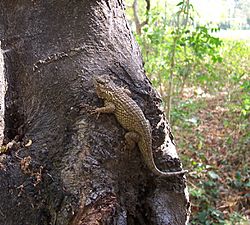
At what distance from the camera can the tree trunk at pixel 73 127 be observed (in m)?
1.71

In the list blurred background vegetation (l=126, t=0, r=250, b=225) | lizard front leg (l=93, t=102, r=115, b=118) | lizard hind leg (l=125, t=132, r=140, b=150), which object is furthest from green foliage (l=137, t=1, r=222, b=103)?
lizard hind leg (l=125, t=132, r=140, b=150)

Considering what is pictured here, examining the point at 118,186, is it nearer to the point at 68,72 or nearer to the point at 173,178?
the point at 173,178

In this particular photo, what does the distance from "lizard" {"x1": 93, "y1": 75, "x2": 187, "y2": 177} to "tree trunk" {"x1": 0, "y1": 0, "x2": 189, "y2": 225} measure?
0.03m

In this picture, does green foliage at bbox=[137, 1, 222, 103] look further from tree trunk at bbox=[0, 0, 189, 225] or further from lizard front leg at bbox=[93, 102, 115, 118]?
lizard front leg at bbox=[93, 102, 115, 118]

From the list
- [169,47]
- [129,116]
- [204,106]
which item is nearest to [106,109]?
[129,116]

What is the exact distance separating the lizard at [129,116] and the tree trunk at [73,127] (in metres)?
0.03

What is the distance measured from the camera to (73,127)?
1.82m

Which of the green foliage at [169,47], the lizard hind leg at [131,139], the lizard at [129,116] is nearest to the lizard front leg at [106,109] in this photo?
the lizard at [129,116]

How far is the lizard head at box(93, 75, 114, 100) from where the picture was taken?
1.88m

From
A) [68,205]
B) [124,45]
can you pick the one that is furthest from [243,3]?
[68,205]

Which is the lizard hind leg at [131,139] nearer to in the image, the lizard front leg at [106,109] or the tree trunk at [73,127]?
the tree trunk at [73,127]

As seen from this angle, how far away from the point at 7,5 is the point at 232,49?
7.76 metres

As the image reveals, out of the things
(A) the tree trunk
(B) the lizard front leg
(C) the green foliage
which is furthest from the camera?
(C) the green foliage

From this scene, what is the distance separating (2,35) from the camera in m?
2.22
